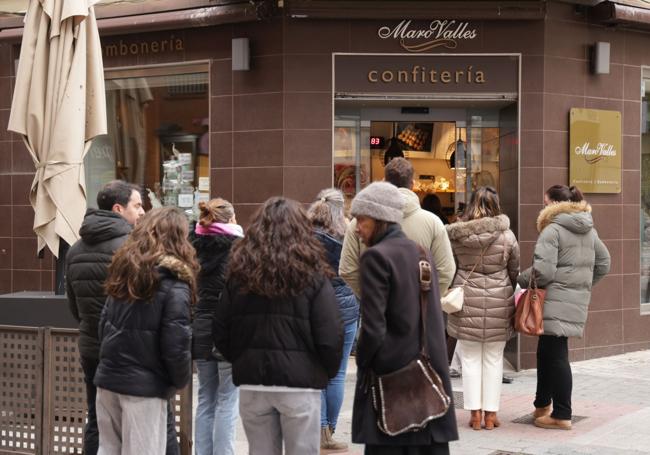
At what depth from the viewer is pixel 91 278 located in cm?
575

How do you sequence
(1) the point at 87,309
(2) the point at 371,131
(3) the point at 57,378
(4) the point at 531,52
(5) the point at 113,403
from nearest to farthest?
(5) the point at 113,403 < (1) the point at 87,309 < (3) the point at 57,378 < (4) the point at 531,52 < (2) the point at 371,131

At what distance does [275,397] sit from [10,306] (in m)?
3.73

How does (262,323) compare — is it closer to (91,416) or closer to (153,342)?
(153,342)

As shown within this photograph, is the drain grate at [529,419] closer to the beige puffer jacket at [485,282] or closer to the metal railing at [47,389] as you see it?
the beige puffer jacket at [485,282]

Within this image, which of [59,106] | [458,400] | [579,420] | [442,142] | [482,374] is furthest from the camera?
[442,142]

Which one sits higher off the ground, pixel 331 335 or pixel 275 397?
pixel 331 335

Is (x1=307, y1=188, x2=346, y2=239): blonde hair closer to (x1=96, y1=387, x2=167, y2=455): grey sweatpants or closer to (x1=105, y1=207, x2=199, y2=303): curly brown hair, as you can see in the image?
(x1=105, y1=207, x2=199, y2=303): curly brown hair

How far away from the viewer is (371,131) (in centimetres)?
1199

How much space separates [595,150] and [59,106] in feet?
21.5

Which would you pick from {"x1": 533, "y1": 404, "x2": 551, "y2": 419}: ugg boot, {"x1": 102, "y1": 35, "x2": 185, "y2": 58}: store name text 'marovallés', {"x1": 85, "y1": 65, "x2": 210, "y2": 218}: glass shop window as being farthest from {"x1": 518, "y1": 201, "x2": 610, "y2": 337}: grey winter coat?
{"x1": 102, "y1": 35, "x2": 185, "y2": 58}: store name text 'marovallés'

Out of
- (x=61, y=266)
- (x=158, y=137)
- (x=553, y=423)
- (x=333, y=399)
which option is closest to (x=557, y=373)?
(x=553, y=423)

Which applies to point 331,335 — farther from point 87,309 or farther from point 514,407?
point 514,407

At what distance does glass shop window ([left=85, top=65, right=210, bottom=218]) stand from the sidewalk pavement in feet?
10.7

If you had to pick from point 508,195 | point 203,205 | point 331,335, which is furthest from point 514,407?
point 331,335
